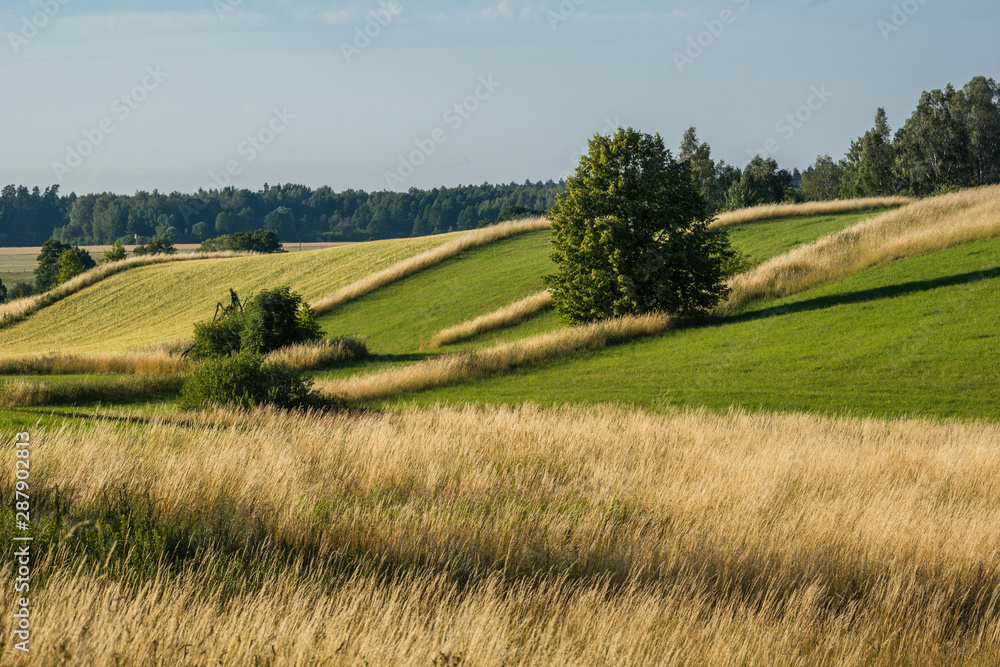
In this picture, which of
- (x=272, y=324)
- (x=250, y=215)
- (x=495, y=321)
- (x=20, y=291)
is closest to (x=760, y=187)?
(x=495, y=321)

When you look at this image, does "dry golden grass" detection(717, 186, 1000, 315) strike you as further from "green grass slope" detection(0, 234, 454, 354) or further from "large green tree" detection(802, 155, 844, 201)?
"large green tree" detection(802, 155, 844, 201)

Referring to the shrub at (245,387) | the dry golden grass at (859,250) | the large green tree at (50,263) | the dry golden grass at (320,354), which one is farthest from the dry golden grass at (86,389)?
the large green tree at (50,263)

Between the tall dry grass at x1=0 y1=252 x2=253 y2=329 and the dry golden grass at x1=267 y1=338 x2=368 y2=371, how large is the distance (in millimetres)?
40995

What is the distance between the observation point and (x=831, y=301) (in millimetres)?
26125

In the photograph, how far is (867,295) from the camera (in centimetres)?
2577

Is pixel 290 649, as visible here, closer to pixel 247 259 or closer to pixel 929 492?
pixel 929 492

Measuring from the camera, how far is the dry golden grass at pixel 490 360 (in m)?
21.8

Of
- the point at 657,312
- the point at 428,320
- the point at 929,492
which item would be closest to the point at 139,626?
the point at 929,492

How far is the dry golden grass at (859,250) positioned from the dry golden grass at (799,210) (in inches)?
527

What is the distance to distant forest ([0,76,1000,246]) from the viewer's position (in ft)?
289

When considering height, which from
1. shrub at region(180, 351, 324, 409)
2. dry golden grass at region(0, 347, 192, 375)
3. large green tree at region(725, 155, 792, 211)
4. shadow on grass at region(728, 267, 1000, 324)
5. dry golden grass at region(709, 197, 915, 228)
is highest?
large green tree at region(725, 155, 792, 211)

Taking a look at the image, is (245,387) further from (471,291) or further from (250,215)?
(250,215)

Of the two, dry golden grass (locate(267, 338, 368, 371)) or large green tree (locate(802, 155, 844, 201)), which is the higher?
large green tree (locate(802, 155, 844, 201))

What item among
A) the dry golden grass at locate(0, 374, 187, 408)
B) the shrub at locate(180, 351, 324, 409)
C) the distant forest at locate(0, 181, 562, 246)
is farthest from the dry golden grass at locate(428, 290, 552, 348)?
the distant forest at locate(0, 181, 562, 246)
